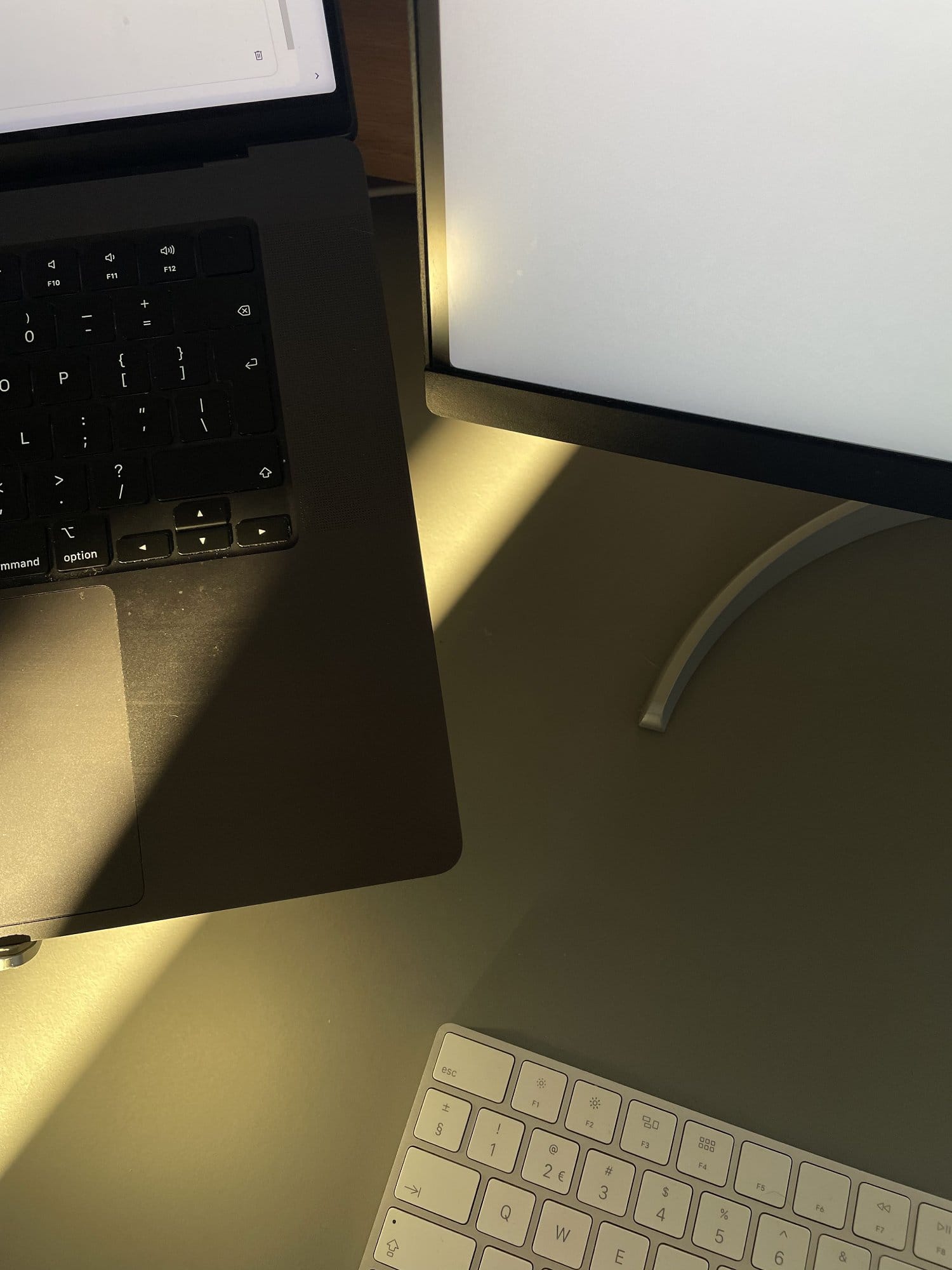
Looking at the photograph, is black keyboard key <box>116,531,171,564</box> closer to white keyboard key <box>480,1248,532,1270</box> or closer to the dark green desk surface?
the dark green desk surface

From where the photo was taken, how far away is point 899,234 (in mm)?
→ 295

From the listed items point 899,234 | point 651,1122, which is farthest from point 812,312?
point 651,1122

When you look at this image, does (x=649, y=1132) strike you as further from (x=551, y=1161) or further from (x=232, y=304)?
(x=232, y=304)

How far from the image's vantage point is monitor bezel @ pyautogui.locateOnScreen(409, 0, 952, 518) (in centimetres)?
34

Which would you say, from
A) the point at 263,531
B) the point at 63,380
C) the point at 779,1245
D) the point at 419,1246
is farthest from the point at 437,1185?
the point at 63,380

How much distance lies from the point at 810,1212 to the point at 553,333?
34 centimetres

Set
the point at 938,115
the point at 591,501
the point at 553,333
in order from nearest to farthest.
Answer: the point at 938,115
the point at 553,333
the point at 591,501

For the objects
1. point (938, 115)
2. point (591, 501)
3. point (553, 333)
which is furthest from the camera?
point (591, 501)

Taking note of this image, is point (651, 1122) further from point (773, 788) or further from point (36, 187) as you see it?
point (36, 187)

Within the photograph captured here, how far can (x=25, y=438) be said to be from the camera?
42 cm

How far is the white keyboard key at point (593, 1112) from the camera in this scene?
1.14ft

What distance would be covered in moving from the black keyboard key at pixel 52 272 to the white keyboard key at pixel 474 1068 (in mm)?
386

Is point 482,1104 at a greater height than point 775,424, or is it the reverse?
point 775,424

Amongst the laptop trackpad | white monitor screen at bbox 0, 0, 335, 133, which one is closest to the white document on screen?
white monitor screen at bbox 0, 0, 335, 133
